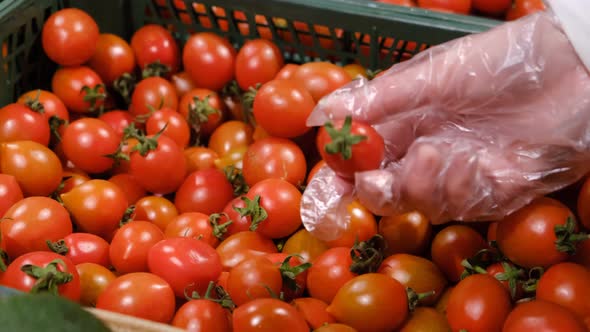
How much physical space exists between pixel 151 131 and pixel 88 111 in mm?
214

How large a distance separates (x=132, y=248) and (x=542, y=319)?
2.44 feet

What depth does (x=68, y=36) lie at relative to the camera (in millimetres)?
1679

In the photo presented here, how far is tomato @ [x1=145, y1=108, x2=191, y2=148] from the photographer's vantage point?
168 cm

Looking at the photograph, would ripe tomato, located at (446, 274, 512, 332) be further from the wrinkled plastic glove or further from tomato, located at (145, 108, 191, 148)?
tomato, located at (145, 108, 191, 148)

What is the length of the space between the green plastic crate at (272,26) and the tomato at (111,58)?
12 cm

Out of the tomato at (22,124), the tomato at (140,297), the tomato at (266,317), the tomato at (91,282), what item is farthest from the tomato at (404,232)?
the tomato at (22,124)

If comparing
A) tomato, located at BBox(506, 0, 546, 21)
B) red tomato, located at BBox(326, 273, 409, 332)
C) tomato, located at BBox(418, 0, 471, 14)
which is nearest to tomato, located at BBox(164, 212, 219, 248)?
red tomato, located at BBox(326, 273, 409, 332)

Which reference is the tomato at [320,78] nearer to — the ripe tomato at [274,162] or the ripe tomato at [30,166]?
the ripe tomato at [274,162]

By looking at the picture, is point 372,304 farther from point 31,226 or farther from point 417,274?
point 31,226

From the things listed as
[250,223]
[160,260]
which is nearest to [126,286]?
[160,260]

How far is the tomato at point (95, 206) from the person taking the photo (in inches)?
57.3

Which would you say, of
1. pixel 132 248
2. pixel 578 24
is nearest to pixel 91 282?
pixel 132 248

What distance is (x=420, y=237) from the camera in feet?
4.58

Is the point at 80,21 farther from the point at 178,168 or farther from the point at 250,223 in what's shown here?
the point at 250,223
